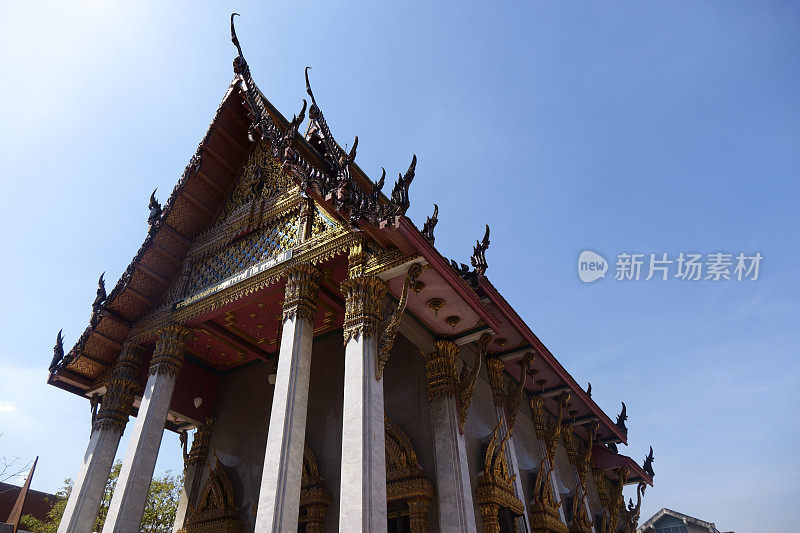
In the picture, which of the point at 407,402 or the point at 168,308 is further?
the point at 168,308

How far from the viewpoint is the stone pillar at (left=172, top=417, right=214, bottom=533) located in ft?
30.1

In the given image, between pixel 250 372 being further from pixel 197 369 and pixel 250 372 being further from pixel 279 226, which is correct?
pixel 279 226

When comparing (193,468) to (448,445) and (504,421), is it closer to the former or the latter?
(448,445)

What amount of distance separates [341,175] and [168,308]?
174 inches

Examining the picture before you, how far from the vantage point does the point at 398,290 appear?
22.3 ft

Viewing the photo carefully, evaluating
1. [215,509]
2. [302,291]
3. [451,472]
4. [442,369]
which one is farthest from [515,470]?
[215,509]

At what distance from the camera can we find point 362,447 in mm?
5059

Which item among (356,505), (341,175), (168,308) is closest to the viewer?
(356,505)

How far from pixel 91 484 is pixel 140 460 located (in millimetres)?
1459

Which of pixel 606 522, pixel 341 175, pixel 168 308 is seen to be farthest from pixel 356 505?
pixel 606 522

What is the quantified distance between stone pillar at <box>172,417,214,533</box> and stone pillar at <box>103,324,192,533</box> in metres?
2.49

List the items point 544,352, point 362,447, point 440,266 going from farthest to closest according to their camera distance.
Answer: point 544,352 → point 440,266 → point 362,447

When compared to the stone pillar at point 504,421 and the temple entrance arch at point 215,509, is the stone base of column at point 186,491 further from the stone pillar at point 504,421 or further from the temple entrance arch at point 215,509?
the stone pillar at point 504,421

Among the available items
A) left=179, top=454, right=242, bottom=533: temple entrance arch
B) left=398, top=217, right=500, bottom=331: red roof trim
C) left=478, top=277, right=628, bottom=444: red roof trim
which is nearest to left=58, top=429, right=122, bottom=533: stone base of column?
left=179, top=454, right=242, bottom=533: temple entrance arch
